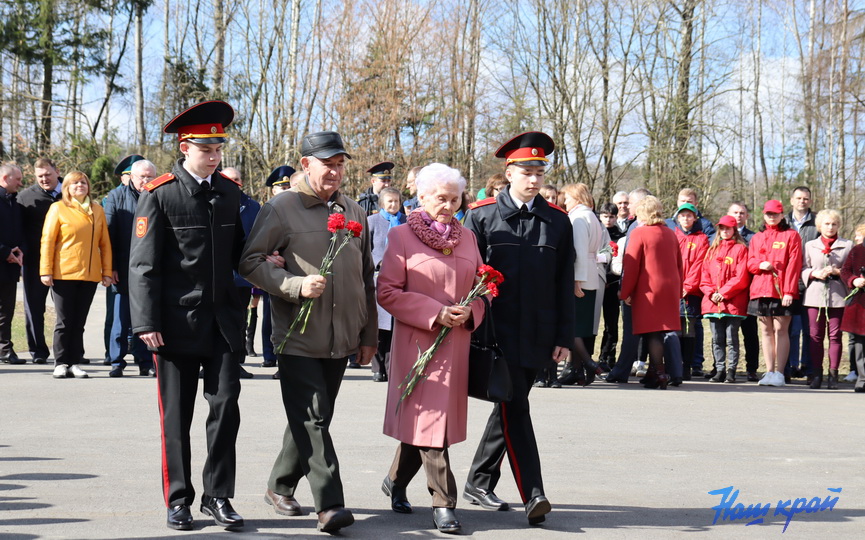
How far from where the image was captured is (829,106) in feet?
104

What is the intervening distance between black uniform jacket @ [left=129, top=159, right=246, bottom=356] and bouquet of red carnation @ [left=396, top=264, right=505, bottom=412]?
913 mm

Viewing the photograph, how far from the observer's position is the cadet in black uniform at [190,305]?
17.4 feet

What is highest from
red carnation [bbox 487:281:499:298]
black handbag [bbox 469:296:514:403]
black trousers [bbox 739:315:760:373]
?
red carnation [bbox 487:281:499:298]

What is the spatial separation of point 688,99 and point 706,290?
1616cm

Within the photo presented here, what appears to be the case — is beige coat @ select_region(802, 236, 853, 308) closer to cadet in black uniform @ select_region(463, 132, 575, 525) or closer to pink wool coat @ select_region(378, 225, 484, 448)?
cadet in black uniform @ select_region(463, 132, 575, 525)

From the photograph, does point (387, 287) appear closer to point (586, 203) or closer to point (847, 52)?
point (586, 203)

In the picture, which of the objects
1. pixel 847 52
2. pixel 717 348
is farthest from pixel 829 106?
pixel 717 348

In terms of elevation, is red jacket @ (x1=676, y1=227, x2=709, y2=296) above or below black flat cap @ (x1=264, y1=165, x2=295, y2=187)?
below

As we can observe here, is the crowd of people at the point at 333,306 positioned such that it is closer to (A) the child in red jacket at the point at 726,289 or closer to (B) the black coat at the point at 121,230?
(B) the black coat at the point at 121,230

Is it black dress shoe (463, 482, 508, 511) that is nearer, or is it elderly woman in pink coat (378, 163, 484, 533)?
elderly woman in pink coat (378, 163, 484, 533)

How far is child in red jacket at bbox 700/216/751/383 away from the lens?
1245 centimetres

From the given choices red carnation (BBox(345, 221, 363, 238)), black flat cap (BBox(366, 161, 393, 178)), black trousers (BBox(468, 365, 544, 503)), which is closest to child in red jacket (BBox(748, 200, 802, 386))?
black flat cap (BBox(366, 161, 393, 178))

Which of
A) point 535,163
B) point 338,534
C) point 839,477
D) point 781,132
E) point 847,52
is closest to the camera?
point 338,534

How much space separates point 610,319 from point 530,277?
25.1 ft
